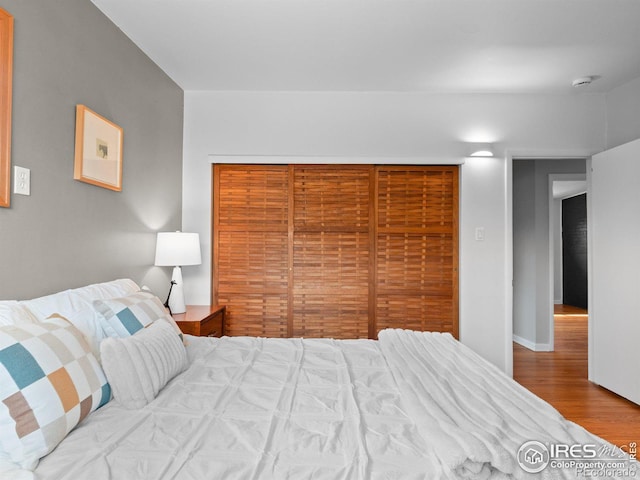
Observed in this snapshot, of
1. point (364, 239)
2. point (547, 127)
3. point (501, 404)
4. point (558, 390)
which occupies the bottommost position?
point (558, 390)

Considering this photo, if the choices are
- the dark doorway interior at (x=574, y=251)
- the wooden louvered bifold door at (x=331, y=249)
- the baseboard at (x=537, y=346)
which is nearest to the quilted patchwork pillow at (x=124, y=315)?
the wooden louvered bifold door at (x=331, y=249)

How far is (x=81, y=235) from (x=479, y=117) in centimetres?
336

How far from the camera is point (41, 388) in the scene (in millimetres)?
1105

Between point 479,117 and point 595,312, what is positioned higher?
point 479,117

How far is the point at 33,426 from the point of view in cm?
105

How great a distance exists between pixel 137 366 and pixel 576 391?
3511mm

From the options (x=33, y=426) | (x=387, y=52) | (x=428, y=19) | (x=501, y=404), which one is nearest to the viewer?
(x=33, y=426)

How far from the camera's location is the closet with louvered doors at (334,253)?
3.55m

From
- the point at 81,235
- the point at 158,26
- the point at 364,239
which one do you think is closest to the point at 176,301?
the point at 81,235

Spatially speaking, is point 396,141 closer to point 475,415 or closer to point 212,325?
point 212,325

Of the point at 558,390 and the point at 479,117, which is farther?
the point at 479,117

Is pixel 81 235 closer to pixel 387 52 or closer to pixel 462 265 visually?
pixel 387 52

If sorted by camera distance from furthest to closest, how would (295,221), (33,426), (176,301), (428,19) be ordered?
(295,221) → (176,301) → (428,19) → (33,426)

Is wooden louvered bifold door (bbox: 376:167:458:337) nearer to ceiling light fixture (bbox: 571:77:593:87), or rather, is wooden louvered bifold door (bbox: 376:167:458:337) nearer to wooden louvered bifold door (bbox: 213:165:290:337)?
wooden louvered bifold door (bbox: 213:165:290:337)
